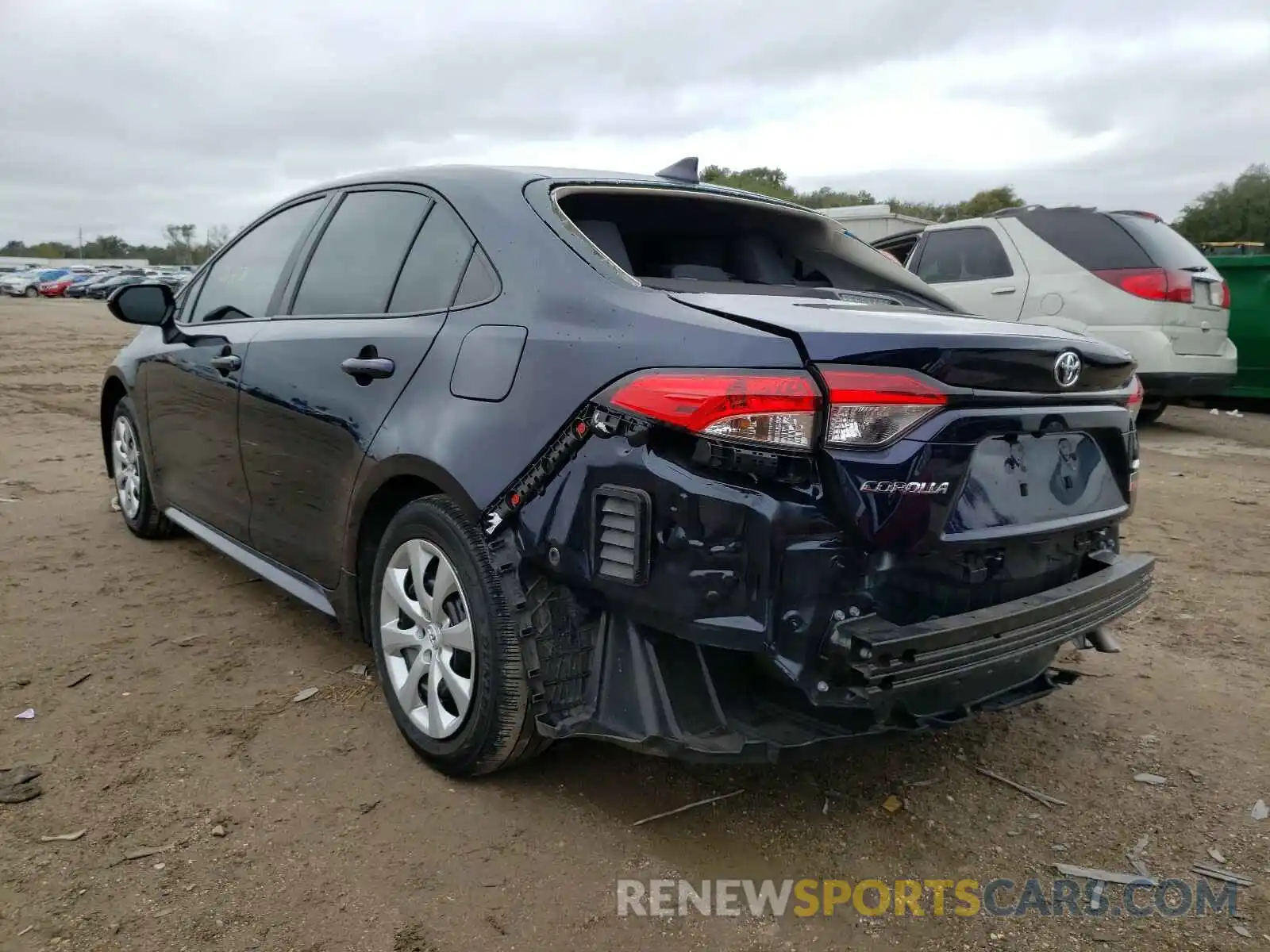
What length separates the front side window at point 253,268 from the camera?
3549mm

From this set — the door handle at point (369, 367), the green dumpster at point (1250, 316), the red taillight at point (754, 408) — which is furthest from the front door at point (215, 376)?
the green dumpster at point (1250, 316)

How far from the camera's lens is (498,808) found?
2.47 meters

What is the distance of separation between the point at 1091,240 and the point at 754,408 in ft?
21.7

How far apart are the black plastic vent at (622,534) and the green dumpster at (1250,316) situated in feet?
29.3

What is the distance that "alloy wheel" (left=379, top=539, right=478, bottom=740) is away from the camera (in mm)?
2484

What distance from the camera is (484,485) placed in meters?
2.33

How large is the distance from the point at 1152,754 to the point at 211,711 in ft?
9.60

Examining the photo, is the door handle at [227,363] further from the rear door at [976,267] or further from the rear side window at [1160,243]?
the rear side window at [1160,243]

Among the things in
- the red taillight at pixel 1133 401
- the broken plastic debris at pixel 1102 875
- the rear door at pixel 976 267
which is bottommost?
the broken plastic debris at pixel 1102 875

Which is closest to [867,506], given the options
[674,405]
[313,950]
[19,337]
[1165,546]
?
[674,405]

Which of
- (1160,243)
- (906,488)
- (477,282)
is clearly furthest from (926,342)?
(1160,243)

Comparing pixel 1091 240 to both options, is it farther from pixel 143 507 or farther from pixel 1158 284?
pixel 143 507

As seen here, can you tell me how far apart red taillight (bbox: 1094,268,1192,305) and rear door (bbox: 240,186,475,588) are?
6.16m

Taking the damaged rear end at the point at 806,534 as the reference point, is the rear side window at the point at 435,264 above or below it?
above
